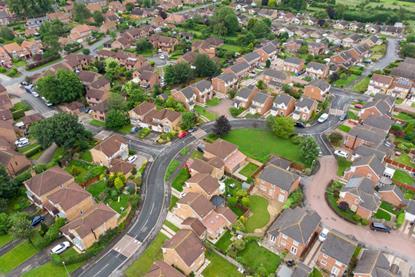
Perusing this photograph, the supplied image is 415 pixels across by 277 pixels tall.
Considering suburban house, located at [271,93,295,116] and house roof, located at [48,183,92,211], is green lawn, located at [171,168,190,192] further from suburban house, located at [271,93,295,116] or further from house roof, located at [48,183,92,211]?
suburban house, located at [271,93,295,116]

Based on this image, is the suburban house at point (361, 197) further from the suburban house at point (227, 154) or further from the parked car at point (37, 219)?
the parked car at point (37, 219)

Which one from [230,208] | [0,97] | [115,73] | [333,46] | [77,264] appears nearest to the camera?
[77,264]

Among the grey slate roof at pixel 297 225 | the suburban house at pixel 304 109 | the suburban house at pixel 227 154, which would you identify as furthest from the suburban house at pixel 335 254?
the suburban house at pixel 304 109

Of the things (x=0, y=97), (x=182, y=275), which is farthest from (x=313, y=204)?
(x=0, y=97)

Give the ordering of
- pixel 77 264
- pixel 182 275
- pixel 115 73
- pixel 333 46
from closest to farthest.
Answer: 1. pixel 182 275
2. pixel 77 264
3. pixel 115 73
4. pixel 333 46

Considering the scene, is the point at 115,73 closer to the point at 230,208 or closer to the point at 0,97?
the point at 0,97

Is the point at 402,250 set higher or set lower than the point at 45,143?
lower

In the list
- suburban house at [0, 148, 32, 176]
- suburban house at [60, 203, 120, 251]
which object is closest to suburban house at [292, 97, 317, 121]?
suburban house at [60, 203, 120, 251]
